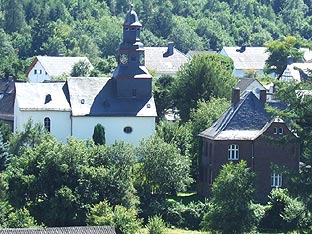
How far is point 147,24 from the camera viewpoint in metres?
159

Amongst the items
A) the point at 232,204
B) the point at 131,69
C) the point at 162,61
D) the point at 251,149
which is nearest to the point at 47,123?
the point at 131,69

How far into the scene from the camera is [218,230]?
59281 millimetres

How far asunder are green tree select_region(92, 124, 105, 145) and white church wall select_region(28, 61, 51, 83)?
31458 mm

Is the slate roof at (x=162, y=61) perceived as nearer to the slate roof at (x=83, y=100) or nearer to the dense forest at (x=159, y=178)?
the dense forest at (x=159, y=178)

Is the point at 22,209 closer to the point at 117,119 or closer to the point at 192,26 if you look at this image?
the point at 117,119

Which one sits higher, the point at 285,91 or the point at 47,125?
the point at 285,91

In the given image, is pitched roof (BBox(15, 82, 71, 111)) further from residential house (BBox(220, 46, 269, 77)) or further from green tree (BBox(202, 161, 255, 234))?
residential house (BBox(220, 46, 269, 77))

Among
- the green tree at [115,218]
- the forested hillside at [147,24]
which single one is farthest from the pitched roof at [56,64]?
the green tree at [115,218]

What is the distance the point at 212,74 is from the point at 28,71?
101 ft

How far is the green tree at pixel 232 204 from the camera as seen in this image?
5938cm

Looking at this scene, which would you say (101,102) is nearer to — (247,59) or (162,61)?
(162,61)

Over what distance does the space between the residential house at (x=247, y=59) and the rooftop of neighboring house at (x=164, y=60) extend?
916 centimetres

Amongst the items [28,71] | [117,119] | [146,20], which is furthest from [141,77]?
[146,20]

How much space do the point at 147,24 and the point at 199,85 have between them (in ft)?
264
